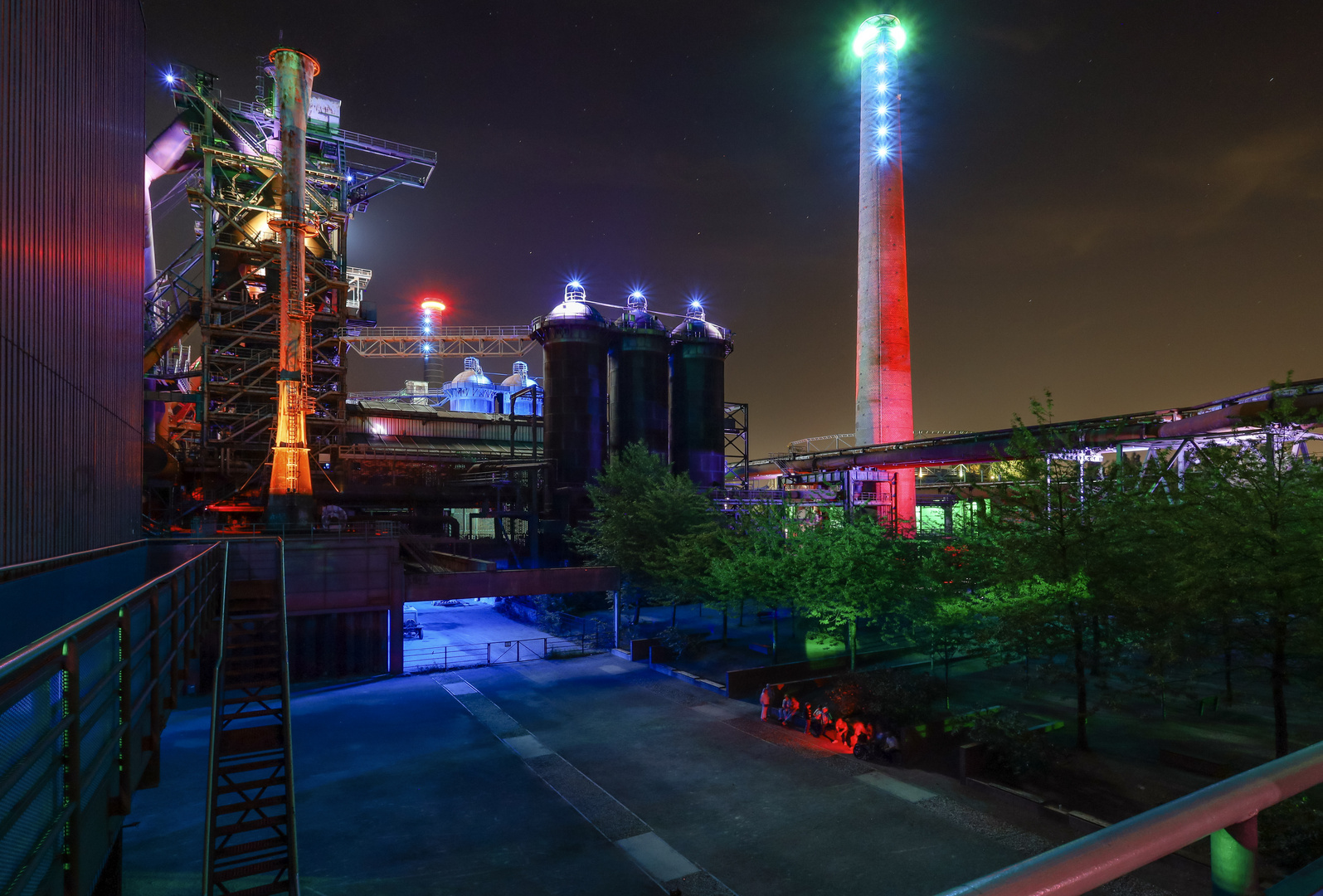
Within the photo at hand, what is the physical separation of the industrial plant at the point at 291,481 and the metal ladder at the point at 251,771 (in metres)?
0.11

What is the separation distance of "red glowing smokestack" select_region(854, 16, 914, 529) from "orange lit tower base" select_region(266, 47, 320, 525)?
37103 mm

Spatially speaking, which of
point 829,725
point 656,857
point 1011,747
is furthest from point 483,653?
point 1011,747

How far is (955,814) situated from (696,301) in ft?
160

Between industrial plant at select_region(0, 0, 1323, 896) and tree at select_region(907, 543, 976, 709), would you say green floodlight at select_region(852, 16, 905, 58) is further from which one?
tree at select_region(907, 543, 976, 709)

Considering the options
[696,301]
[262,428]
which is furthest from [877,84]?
[262,428]

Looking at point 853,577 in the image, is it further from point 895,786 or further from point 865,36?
point 865,36

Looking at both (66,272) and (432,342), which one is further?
(432,342)

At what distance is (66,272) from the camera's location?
474 inches

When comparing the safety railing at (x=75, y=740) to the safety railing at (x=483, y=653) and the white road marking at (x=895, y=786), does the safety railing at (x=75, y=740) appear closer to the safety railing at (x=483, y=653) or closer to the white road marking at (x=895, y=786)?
A: the white road marking at (x=895, y=786)

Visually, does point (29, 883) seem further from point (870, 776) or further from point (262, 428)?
point (262, 428)

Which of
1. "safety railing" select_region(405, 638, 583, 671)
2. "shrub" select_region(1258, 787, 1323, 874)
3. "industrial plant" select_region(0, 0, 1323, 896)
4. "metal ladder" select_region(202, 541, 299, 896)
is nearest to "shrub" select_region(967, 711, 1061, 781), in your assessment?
"industrial plant" select_region(0, 0, 1323, 896)

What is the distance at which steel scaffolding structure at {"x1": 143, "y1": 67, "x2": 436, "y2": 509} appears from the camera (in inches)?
1597

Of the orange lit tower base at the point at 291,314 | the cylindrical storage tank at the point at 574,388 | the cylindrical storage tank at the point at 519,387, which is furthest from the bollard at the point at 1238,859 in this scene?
the cylindrical storage tank at the point at 519,387

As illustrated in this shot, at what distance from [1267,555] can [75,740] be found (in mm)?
18271
